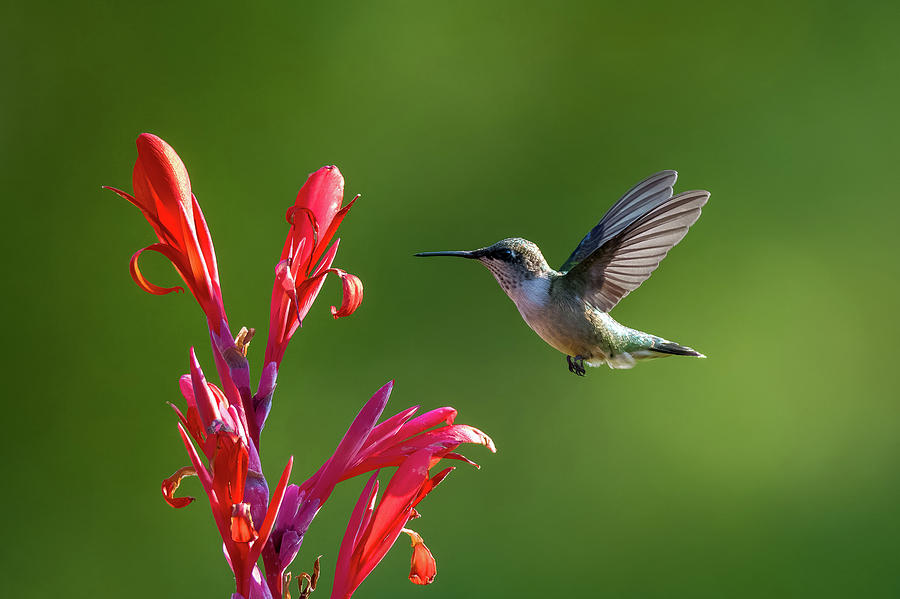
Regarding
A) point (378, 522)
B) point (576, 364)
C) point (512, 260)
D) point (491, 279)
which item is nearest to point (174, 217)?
point (378, 522)

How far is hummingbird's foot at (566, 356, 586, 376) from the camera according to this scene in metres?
1.14

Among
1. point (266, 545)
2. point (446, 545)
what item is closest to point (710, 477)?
point (446, 545)

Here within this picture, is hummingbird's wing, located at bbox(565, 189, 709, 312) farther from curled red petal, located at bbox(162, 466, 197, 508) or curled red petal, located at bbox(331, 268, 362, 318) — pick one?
curled red petal, located at bbox(162, 466, 197, 508)

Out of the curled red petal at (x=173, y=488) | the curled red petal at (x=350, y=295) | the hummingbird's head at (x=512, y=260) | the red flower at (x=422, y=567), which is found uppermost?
the hummingbird's head at (x=512, y=260)

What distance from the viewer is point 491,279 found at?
2.07 metres

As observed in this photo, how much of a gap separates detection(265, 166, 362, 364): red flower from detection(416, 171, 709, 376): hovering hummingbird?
→ 403 millimetres

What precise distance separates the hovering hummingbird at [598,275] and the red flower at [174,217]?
467 millimetres

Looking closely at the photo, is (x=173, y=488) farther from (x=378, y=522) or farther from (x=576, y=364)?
(x=576, y=364)

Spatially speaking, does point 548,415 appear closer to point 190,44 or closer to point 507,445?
point 507,445

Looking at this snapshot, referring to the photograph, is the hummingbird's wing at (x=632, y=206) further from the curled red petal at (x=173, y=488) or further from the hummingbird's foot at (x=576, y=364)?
the curled red petal at (x=173, y=488)

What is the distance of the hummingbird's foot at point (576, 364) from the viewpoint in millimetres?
1141

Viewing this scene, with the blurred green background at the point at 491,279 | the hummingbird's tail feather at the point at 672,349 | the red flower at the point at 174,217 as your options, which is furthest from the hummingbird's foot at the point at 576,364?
the blurred green background at the point at 491,279

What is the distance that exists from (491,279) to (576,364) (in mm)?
925

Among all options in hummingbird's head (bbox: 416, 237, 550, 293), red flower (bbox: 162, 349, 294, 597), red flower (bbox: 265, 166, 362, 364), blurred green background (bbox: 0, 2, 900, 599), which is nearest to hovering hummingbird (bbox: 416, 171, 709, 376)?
hummingbird's head (bbox: 416, 237, 550, 293)
